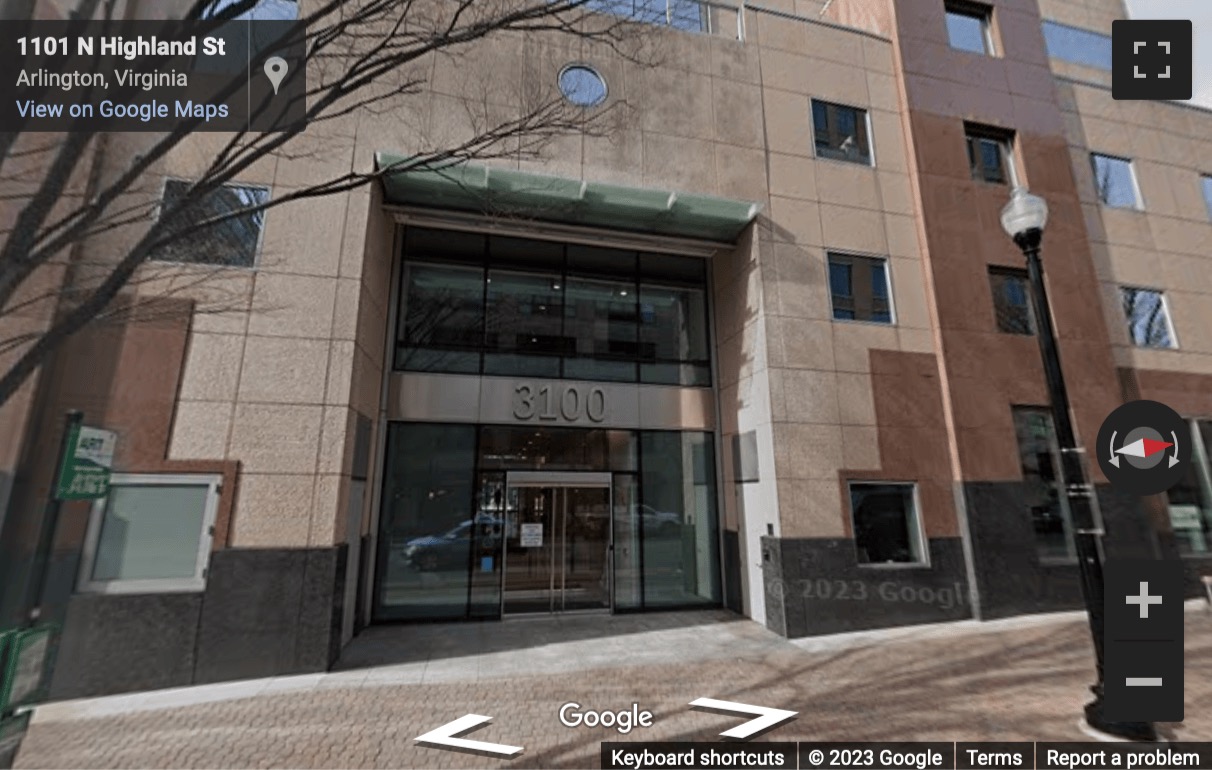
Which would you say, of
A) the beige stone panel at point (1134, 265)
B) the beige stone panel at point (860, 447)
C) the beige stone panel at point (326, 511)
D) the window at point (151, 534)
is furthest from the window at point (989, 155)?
the window at point (151, 534)

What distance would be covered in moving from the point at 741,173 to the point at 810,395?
4345mm

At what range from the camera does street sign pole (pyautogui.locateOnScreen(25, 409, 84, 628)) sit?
3.86m

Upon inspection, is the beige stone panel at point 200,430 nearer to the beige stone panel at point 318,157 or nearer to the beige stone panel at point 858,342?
the beige stone panel at point 318,157

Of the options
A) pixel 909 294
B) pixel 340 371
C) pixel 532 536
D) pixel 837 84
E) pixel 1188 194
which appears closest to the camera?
pixel 340 371

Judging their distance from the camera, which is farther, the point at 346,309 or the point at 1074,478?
the point at 346,309

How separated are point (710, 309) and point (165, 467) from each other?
9380 millimetres

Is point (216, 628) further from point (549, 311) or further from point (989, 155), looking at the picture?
point (989, 155)

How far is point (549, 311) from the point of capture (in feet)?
35.4

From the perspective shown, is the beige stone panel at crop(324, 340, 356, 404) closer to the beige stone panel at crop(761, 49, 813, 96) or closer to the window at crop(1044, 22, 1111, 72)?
the beige stone panel at crop(761, 49, 813, 96)

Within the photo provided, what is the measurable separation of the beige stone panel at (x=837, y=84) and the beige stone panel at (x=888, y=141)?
0.43 m

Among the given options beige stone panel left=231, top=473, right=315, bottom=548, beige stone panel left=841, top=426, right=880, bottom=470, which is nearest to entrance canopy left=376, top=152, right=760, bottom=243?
beige stone panel left=841, top=426, right=880, bottom=470

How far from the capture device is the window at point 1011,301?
10617 millimetres

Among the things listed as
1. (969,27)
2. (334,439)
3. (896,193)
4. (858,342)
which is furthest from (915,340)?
(334,439)

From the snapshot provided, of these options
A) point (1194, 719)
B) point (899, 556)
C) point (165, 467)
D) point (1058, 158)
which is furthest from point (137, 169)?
point (1058, 158)
